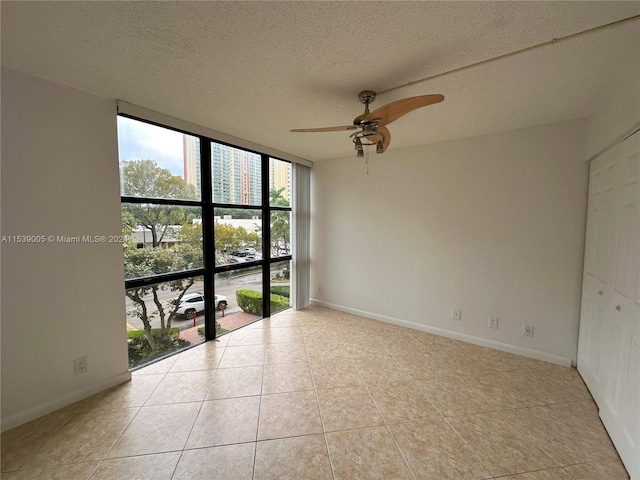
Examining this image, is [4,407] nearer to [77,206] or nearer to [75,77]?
[77,206]

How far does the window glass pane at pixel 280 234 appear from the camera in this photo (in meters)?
3.81

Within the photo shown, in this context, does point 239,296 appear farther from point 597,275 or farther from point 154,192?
point 597,275

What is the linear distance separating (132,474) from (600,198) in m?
3.77

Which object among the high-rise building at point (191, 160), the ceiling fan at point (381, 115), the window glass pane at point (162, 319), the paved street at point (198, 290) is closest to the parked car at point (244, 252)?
the paved street at point (198, 290)

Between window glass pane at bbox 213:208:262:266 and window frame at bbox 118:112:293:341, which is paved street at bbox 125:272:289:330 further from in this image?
window glass pane at bbox 213:208:262:266

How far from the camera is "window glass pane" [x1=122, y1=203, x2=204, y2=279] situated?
232 cm

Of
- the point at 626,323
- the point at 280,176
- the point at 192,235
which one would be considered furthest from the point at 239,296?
the point at 626,323

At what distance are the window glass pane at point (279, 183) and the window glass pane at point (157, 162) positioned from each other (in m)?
1.09

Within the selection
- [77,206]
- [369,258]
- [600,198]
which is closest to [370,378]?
[369,258]

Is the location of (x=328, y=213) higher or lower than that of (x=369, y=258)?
higher

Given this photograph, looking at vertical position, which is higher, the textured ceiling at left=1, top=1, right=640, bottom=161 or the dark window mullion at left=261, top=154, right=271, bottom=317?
the textured ceiling at left=1, top=1, right=640, bottom=161

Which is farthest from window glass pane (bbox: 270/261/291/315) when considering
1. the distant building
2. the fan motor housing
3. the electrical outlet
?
the fan motor housing

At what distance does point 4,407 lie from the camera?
167cm

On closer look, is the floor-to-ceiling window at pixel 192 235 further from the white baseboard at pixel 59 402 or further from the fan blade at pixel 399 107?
the fan blade at pixel 399 107
